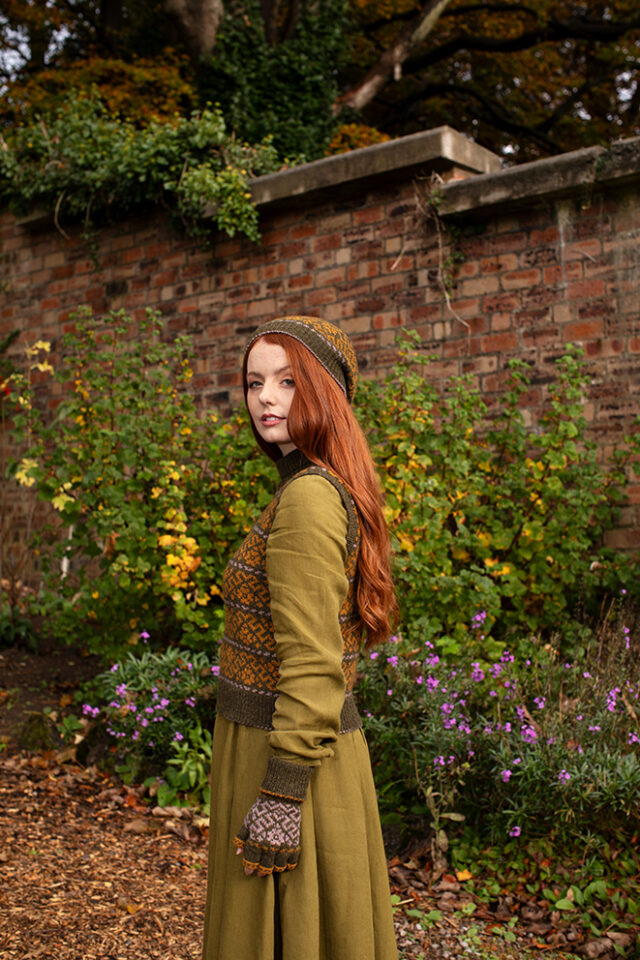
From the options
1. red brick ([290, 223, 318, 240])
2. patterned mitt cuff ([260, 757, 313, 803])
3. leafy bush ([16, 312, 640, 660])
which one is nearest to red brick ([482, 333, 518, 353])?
leafy bush ([16, 312, 640, 660])

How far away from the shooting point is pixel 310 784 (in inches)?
69.4

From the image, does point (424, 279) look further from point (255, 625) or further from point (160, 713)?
point (255, 625)

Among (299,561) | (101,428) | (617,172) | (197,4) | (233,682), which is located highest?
(197,4)

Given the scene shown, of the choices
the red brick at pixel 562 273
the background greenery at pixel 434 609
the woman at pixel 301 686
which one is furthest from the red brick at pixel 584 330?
the woman at pixel 301 686

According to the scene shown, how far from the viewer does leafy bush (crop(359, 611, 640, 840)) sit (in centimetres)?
325

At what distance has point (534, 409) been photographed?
5.90 metres

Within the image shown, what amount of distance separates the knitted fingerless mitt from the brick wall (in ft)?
14.5

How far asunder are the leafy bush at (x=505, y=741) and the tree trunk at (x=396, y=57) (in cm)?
975

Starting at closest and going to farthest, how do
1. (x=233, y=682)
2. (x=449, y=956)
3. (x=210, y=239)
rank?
1. (x=233, y=682)
2. (x=449, y=956)
3. (x=210, y=239)

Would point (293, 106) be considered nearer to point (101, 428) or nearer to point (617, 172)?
point (617, 172)

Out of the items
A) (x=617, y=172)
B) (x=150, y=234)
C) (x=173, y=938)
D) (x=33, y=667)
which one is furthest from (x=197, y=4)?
(x=173, y=938)

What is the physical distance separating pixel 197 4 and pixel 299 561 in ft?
33.7

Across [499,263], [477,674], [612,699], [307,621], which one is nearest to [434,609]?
[477,674]

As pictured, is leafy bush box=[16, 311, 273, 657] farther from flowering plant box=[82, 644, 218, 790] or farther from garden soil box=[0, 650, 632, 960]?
garden soil box=[0, 650, 632, 960]
